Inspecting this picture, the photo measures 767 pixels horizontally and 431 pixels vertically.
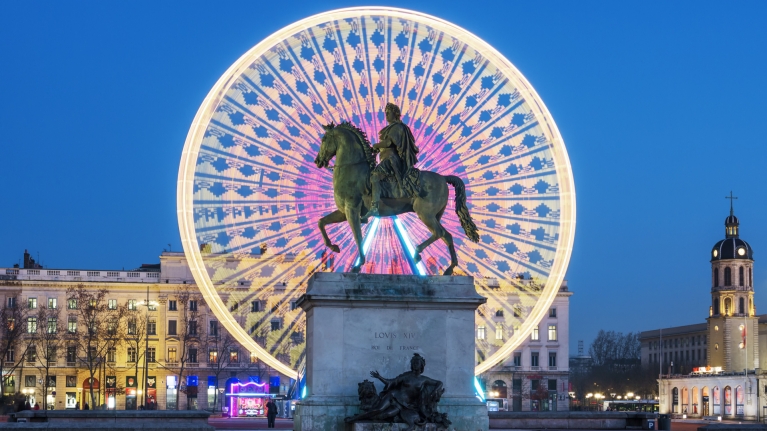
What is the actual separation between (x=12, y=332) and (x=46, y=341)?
53.1 ft

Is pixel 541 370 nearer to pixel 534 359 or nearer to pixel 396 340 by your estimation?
pixel 534 359

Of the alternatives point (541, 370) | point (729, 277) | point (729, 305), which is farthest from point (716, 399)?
point (541, 370)

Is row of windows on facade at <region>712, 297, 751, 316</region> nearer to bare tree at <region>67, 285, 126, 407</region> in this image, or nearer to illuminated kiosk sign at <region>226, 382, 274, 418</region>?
bare tree at <region>67, 285, 126, 407</region>

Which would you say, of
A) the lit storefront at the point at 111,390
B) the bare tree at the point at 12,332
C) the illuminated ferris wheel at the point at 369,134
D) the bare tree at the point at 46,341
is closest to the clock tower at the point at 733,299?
the lit storefront at the point at 111,390

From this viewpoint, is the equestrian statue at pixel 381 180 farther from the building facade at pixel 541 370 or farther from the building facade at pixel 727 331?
the building facade at pixel 727 331

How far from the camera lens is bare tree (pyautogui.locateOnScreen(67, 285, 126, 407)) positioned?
343ft

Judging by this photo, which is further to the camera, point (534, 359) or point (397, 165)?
point (534, 359)

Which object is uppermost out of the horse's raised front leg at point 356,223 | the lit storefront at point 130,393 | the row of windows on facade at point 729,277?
the row of windows on facade at point 729,277

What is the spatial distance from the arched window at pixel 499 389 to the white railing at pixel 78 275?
3763 cm

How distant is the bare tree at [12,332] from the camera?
9978 cm

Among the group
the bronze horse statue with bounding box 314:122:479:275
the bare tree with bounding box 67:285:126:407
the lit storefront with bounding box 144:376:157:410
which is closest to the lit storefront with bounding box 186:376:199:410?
the lit storefront with bounding box 144:376:157:410

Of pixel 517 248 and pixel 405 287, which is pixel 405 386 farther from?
pixel 517 248

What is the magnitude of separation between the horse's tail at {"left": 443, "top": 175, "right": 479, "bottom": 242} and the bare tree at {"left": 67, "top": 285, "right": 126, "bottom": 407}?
70803mm

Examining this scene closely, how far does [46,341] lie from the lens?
381 feet
